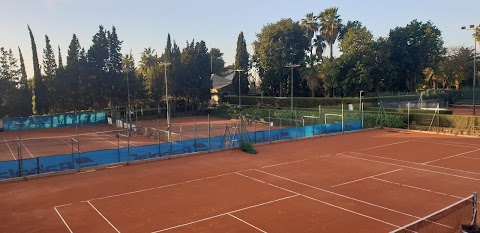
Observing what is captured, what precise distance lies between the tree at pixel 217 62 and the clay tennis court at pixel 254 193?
8710cm

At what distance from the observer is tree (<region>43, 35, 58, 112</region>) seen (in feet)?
193

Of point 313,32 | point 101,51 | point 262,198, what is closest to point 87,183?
point 262,198

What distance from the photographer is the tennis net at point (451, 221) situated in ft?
32.5

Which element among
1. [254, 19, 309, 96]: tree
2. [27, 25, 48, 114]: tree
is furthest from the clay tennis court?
[27, 25, 48, 114]: tree

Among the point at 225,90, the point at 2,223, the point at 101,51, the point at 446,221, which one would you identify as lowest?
the point at 2,223

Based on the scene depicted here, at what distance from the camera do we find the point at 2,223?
1380 centimetres

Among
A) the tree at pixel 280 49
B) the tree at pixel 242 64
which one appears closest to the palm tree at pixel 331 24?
the tree at pixel 280 49

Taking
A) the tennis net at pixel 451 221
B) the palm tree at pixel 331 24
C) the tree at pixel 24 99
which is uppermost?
the palm tree at pixel 331 24

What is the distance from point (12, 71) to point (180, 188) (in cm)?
5126

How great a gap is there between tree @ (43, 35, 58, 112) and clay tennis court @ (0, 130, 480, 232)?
42567 millimetres

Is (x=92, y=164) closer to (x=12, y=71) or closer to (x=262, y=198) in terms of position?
(x=262, y=198)

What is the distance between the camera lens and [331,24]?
2586 inches

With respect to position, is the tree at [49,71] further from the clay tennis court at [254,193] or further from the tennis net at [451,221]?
the tennis net at [451,221]

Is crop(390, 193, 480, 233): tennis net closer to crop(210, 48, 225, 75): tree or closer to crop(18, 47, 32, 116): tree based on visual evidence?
crop(18, 47, 32, 116): tree
